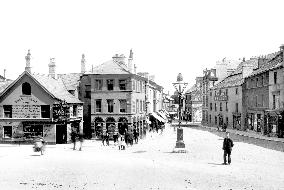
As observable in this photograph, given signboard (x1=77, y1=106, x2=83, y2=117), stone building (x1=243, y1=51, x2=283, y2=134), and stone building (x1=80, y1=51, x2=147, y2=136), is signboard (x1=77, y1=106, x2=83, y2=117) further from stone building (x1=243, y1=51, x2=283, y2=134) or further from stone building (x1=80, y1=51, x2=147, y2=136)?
stone building (x1=243, y1=51, x2=283, y2=134)

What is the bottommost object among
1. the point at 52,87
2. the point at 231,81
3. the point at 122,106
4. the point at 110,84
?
the point at 122,106

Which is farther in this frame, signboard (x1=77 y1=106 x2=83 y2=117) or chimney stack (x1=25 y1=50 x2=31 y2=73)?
signboard (x1=77 y1=106 x2=83 y2=117)

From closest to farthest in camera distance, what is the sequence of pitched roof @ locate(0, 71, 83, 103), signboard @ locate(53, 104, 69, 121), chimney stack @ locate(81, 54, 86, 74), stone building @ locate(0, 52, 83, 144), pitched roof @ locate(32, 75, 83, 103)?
signboard @ locate(53, 104, 69, 121) → stone building @ locate(0, 52, 83, 144) → pitched roof @ locate(0, 71, 83, 103) → pitched roof @ locate(32, 75, 83, 103) → chimney stack @ locate(81, 54, 86, 74)

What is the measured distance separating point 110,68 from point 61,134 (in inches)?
422

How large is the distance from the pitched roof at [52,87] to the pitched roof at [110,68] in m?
4.42

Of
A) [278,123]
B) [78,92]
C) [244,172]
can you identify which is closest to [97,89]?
[78,92]

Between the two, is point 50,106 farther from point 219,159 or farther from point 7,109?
point 219,159

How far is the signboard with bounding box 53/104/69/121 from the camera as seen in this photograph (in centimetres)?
4500

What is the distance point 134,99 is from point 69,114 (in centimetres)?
923

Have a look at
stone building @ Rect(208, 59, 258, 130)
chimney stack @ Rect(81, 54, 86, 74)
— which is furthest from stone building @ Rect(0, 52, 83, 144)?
stone building @ Rect(208, 59, 258, 130)

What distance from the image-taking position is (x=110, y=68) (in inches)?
2030

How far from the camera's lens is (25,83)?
152 ft

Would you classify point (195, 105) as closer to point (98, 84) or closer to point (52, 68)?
point (98, 84)

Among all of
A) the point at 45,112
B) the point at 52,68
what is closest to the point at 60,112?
the point at 45,112
